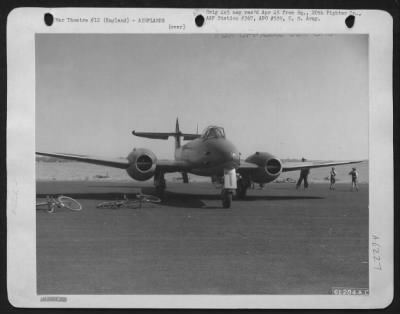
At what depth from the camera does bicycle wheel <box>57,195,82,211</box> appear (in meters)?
2.93

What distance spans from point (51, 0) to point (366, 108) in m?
2.37

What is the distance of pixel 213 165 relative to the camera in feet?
14.5

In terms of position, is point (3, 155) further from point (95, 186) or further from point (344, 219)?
point (344, 219)

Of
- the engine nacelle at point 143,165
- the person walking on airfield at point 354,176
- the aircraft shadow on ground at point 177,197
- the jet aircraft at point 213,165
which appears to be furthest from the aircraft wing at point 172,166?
the person walking on airfield at point 354,176

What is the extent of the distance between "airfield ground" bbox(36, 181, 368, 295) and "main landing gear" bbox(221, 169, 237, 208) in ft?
2.78

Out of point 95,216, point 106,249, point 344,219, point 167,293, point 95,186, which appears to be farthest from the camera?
point 95,186

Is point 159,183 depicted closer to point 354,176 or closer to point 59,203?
point 59,203

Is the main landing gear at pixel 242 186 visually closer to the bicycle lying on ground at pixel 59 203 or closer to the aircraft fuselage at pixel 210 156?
the aircraft fuselage at pixel 210 156

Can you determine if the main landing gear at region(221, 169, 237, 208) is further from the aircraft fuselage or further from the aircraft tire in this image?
the aircraft tire

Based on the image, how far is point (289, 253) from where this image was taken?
2600mm

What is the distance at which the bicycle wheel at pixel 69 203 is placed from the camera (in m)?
2.93

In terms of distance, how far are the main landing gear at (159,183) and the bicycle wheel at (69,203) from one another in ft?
4.86

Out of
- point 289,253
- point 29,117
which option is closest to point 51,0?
point 29,117

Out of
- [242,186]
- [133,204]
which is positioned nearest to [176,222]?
[133,204]
